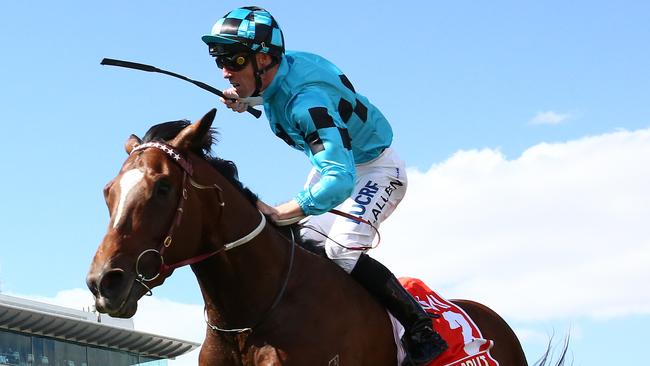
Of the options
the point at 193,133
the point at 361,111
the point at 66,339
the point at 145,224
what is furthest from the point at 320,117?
the point at 66,339

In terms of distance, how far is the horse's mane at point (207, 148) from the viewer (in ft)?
28.1

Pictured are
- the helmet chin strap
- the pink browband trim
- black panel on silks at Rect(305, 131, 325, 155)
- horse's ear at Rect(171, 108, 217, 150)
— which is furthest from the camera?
the helmet chin strap

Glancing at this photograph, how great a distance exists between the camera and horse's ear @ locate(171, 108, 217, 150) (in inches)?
333

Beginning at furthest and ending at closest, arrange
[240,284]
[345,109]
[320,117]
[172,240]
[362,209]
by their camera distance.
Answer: [362,209] → [345,109] → [320,117] → [240,284] → [172,240]

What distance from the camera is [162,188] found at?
8.06 meters

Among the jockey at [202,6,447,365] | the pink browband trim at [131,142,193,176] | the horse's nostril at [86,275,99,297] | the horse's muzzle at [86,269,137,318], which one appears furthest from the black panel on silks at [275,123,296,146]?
the horse's nostril at [86,275,99,297]

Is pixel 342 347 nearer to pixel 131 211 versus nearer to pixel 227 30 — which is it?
pixel 131 211

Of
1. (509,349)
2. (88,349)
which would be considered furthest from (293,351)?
(88,349)

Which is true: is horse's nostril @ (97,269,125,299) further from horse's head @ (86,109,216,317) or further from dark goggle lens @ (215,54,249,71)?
dark goggle lens @ (215,54,249,71)

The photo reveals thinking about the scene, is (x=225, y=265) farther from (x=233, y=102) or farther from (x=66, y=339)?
(x=66, y=339)

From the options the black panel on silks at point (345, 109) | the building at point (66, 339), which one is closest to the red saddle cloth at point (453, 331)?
the black panel on silks at point (345, 109)

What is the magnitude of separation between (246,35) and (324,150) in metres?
1.08

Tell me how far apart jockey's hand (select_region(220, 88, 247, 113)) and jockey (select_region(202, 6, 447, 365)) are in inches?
0.4

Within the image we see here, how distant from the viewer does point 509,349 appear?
10867 mm
